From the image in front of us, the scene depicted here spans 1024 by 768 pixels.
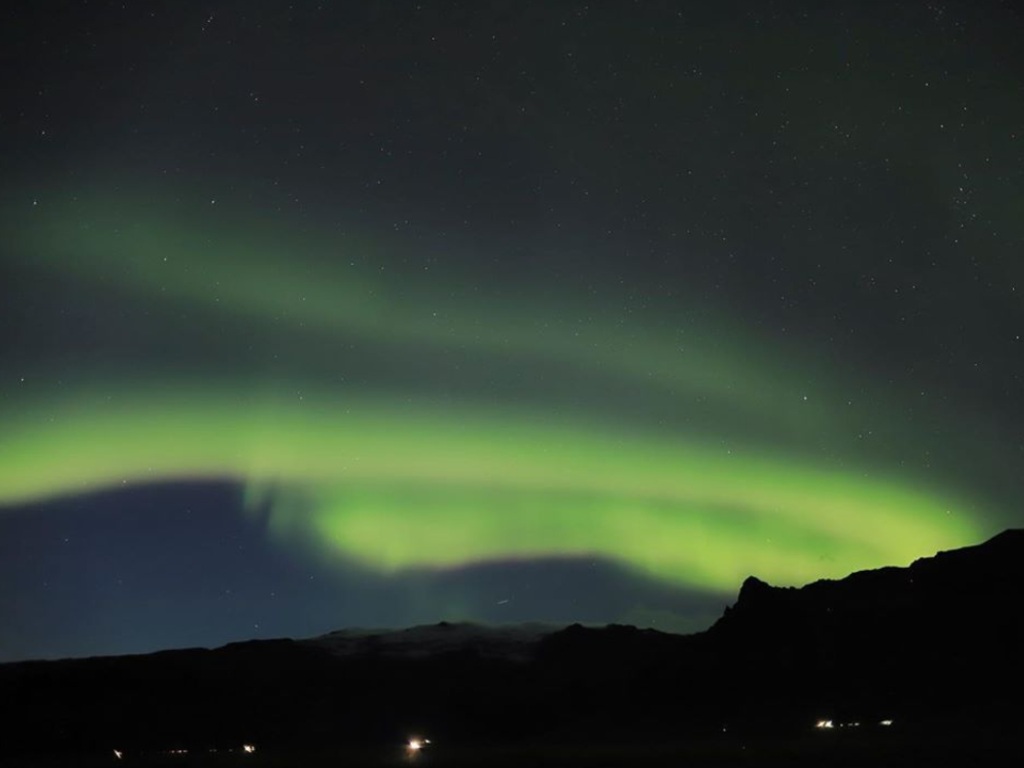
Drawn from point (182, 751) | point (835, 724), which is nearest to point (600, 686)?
point (835, 724)

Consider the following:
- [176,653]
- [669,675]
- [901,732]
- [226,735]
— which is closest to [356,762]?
[901,732]

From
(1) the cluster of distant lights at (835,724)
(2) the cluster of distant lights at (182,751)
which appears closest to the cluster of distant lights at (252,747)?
(2) the cluster of distant lights at (182,751)

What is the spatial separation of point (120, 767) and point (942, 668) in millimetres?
96896

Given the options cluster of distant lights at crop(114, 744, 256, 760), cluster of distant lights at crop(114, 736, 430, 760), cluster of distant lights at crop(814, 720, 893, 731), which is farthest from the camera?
cluster of distant lights at crop(114, 744, 256, 760)

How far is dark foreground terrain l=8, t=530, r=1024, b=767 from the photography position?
376ft

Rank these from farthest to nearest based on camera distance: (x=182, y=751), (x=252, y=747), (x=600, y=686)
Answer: (x=600, y=686), (x=252, y=747), (x=182, y=751)

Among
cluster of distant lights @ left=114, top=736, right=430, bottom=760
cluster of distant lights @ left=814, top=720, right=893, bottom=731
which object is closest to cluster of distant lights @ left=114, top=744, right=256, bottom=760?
cluster of distant lights @ left=114, top=736, right=430, bottom=760

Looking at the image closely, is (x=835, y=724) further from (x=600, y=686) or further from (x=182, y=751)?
(x=182, y=751)

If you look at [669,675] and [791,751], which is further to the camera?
[669,675]

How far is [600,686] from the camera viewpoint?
502ft

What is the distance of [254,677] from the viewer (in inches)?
6216

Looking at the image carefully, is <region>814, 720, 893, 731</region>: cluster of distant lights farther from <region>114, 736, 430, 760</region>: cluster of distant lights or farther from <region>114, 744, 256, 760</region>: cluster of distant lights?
<region>114, 744, 256, 760</region>: cluster of distant lights

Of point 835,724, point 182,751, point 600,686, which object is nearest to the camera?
point 835,724

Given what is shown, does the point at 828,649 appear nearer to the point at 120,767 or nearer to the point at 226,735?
the point at 226,735
